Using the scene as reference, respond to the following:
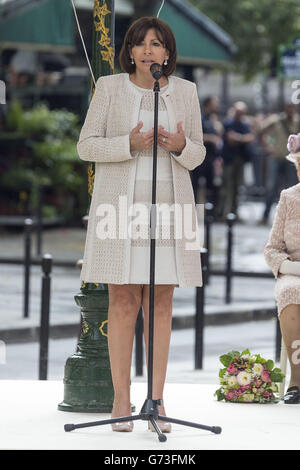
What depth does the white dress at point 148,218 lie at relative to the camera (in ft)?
19.9

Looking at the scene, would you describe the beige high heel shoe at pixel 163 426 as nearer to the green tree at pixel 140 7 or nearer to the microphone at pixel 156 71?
the microphone at pixel 156 71

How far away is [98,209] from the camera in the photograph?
6156mm

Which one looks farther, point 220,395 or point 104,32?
point 220,395

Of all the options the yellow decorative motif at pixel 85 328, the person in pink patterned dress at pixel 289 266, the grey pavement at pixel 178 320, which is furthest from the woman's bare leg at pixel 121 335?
the grey pavement at pixel 178 320

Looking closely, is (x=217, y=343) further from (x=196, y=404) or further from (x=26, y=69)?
(x=26, y=69)

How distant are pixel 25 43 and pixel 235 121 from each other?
4.64 metres

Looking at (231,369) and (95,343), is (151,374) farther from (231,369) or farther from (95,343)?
(231,369)

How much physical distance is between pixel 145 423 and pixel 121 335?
1.75ft

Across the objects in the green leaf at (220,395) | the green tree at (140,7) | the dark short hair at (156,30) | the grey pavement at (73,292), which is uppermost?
the green tree at (140,7)

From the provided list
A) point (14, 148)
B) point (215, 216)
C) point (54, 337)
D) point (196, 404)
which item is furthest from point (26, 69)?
point (196, 404)

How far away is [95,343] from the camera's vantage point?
696 centimetres

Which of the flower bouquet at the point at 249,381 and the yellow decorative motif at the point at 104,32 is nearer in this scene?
the yellow decorative motif at the point at 104,32

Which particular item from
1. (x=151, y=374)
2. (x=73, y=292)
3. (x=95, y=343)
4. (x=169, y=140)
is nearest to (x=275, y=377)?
(x=95, y=343)

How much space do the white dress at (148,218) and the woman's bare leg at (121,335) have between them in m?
0.16
